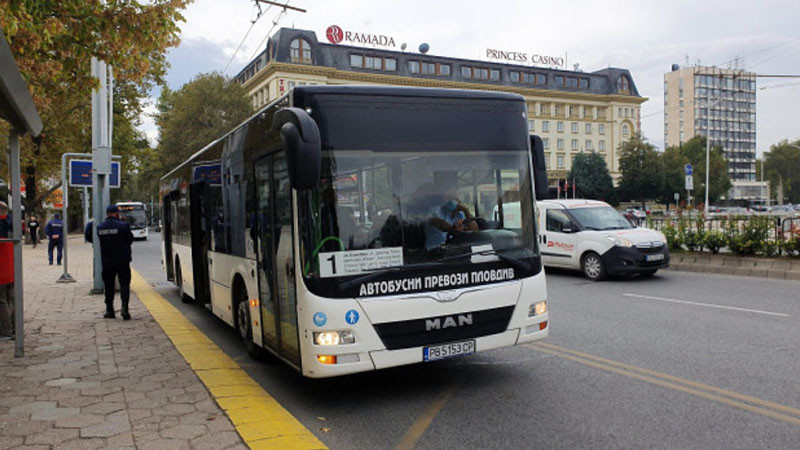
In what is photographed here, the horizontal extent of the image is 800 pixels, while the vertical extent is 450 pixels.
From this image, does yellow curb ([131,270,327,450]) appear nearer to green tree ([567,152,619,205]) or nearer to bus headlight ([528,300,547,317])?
bus headlight ([528,300,547,317])

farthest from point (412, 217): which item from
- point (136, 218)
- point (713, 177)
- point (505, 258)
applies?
point (713, 177)

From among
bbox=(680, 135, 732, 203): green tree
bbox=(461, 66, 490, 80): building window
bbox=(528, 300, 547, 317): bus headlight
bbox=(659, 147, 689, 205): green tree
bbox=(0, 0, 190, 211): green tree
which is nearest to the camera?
bbox=(528, 300, 547, 317): bus headlight

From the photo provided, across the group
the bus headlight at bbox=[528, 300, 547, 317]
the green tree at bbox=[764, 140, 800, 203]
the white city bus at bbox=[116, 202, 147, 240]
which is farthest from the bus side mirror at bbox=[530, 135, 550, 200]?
the green tree at bbox=[764, 140, 800, 203]

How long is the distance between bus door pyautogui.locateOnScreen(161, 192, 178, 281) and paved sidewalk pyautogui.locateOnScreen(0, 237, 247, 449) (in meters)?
3.08

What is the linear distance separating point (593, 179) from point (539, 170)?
7571 centimetres

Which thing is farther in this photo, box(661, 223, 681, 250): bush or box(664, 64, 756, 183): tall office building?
box(664, 64, 756, 183): tall office building

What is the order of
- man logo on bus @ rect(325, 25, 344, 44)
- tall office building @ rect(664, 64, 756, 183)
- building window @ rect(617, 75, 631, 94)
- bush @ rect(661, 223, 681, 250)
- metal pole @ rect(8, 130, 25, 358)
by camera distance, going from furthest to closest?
tall office building @ rect(664, 64, 756, 183), building window @ rect(617, 75, 631, 94), man logo on bus @ rect(325, 25, 344, 44), bush @ rect(661, 223, 681, 250), metal pole @ rect(8, 130, 25, 358)

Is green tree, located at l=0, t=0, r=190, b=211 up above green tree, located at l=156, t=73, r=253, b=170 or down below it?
below

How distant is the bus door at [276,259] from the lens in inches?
208

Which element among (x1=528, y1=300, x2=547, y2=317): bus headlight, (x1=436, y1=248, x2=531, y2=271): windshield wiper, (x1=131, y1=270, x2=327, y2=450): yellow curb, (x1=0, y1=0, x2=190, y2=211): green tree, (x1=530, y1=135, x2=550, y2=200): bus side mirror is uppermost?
(x1=0, y1=0, x2=190, y2=211): green tree

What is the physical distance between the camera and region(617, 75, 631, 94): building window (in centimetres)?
10022

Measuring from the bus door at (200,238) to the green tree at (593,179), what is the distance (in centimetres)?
7187

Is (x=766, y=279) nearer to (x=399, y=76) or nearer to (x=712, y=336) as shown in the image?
(x=712, y=336)

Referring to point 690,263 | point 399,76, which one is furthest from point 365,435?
point 399,76
